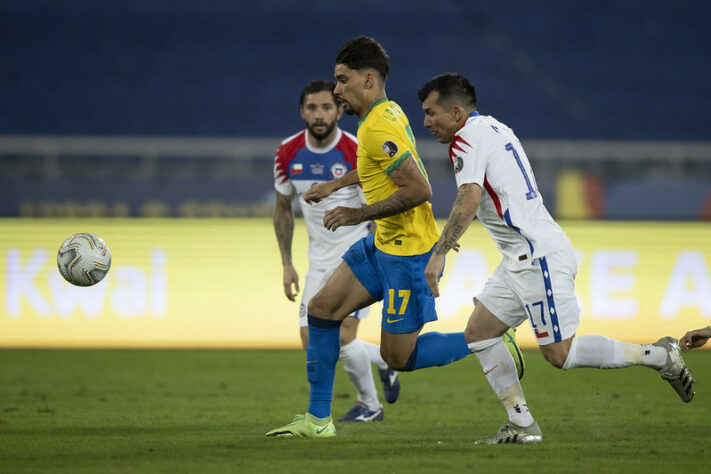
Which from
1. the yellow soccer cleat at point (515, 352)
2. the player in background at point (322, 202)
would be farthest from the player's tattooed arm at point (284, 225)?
the yellow soccer cleat at point (515, 352)

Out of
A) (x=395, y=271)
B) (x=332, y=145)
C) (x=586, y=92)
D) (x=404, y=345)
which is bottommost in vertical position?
(x=404, y=345)

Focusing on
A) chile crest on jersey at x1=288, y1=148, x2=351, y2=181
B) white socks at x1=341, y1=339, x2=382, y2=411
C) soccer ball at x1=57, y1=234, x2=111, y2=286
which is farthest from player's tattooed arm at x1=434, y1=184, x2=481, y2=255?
soccer ball at x1=57, y1=234, x2=111, y2=286

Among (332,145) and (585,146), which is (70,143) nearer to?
(585,146)

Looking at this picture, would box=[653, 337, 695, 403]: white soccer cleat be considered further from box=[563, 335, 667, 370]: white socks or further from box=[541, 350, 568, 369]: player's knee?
box=[541, 350, 568, 369]: player's knee

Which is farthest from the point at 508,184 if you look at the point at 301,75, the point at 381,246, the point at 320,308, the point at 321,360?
the point at 301,75

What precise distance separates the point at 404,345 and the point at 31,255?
7.39m

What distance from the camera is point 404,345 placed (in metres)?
5.69

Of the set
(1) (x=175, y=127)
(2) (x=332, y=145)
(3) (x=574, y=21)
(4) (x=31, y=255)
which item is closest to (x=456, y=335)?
(2) (x=332, y=145)

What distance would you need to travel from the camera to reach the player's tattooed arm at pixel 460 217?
204 inches

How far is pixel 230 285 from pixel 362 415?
5.46m

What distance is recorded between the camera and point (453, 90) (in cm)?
556

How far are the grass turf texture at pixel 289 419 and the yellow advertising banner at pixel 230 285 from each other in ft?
2.18

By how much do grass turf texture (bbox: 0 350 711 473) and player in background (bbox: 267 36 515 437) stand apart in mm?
496

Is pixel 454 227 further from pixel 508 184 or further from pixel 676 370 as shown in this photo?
pixel 676 370
